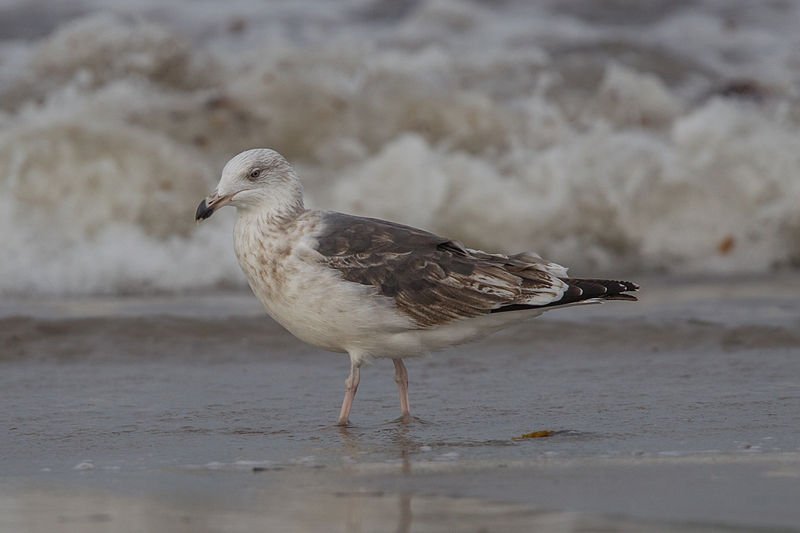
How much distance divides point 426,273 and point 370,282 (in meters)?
0.28

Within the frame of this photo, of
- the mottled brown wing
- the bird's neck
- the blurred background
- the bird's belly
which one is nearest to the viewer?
the bird's belly

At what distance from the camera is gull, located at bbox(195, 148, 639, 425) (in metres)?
5.12

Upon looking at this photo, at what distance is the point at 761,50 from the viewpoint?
14.4 metres

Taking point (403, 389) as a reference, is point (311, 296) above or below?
above

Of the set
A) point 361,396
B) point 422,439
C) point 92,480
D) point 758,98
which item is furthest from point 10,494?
point 758,98

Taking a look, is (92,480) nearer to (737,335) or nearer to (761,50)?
(737,335)

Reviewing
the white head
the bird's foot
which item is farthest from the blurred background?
the bird's foot

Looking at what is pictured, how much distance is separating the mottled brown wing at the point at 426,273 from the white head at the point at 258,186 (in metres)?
0.23

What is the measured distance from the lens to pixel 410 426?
511 cm

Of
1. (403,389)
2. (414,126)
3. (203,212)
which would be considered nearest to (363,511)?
(403,389)

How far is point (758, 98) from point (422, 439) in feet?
28.9

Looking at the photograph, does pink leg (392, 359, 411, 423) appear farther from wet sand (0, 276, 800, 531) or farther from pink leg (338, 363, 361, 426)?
pink leg (338, 363, 361, 426)

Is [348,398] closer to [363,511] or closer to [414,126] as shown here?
[363,511]

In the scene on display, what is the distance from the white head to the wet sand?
3.04ft
